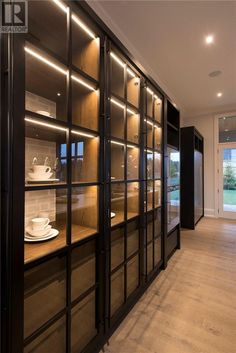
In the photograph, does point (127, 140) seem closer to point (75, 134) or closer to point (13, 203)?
point (75, 134)

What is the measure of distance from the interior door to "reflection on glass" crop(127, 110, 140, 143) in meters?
4.80

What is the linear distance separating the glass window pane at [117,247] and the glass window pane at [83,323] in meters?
0.32

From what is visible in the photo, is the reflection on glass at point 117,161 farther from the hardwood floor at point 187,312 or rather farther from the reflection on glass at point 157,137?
the hardwood floor at point 187,312

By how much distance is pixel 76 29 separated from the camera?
1298mm

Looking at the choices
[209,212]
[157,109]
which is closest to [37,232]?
[157,109]

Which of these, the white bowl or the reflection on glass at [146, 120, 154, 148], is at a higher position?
the reflection on glass at [146, 120, 154, 148]

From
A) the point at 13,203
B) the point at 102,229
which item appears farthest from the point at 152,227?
the point at 13,203

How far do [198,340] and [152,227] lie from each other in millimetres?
1125

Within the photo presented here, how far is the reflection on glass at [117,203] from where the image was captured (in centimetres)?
171

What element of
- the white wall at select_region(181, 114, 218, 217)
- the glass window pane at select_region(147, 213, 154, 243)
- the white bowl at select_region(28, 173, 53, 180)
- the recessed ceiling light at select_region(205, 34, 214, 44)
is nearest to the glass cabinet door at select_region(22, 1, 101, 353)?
the white bowl at select_region(28, 173, 53, 180)

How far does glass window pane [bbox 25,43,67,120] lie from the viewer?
42.8 inches

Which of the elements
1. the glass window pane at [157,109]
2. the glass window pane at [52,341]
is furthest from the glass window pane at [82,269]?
the glass window pane at [157,109]

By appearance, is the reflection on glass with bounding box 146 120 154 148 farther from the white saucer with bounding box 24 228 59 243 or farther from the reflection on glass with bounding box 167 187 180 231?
the white saucer with bounding box 24 228 59 243

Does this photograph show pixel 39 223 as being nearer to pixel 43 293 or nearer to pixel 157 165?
pixel 43 293
